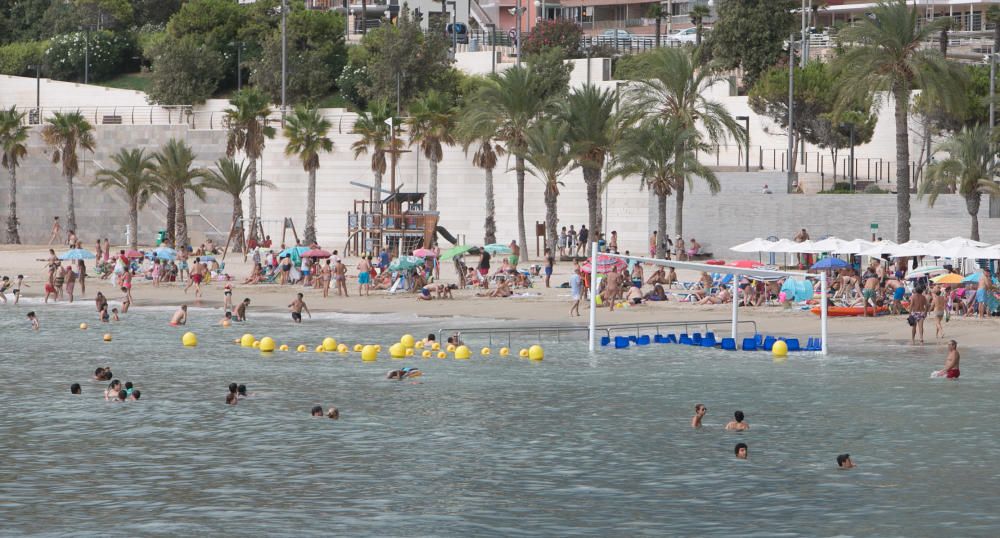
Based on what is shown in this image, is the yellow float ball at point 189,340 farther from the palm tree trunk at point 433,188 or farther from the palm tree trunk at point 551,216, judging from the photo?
the palm tree trunk at point 433,188

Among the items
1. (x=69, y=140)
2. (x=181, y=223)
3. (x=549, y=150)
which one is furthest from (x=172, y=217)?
(x=549, y=150)

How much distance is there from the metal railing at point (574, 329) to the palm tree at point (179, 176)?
26976 millimetres

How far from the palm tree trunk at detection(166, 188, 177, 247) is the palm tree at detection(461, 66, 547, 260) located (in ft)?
49.0

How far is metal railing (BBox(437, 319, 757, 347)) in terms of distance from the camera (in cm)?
3293

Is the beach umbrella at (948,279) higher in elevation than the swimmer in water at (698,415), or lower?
higher

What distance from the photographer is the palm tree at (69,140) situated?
2517 inches

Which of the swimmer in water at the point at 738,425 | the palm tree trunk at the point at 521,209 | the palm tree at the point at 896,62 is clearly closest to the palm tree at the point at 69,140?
the palm tree trunk at the point at 521,209

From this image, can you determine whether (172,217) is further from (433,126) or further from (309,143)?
(433,126)

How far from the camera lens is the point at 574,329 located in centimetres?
3322

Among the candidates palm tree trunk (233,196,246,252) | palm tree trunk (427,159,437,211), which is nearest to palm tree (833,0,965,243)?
palm tree trunk (427,159,437,211)

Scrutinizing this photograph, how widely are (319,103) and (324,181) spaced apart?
14147 mm

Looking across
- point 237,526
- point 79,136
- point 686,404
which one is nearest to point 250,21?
point 79,136

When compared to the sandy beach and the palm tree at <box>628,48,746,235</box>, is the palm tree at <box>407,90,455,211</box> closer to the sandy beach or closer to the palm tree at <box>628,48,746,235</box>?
the sandy beach

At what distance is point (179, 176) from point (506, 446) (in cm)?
4009
